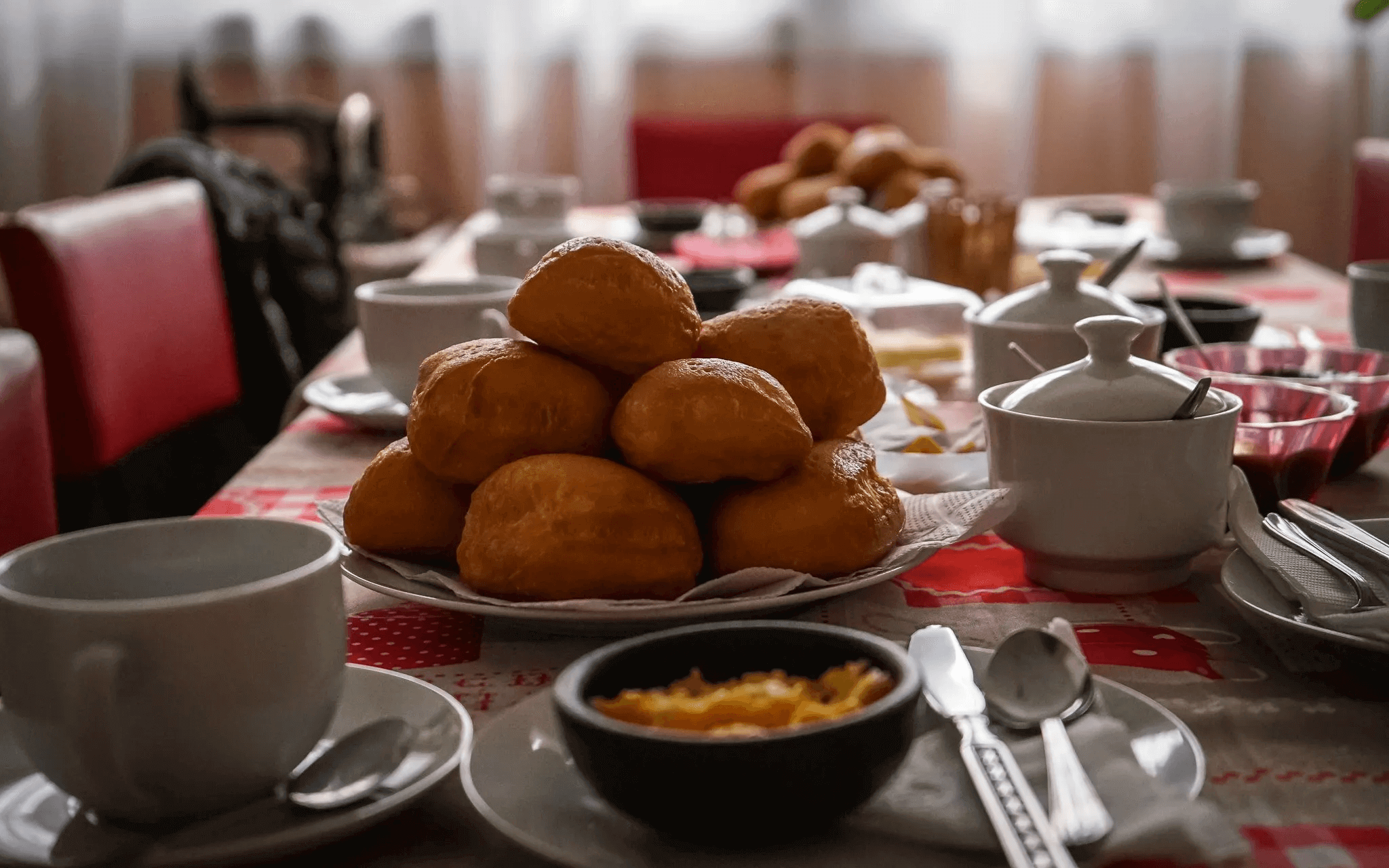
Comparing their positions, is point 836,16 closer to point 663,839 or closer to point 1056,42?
point 1056,42

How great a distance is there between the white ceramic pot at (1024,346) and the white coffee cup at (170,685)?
581 mm

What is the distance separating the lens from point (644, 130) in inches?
114

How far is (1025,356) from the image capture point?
85 cm

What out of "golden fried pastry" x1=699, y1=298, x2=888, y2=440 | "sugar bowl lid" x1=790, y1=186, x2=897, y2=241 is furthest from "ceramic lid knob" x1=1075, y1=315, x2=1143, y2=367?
"sugar bowl lid" x1=790, y1=186, x2=897, y2=241

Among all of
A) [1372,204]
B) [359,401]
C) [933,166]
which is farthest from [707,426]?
[1372,204]

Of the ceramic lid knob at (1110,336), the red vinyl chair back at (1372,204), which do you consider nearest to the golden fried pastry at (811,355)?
the ceramic lid knob at (1110,336)

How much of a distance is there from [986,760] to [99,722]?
0.26 meters

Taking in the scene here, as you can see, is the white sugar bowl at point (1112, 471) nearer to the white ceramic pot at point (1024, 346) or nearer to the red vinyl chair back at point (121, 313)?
the white ceramic pot at point (1024, 346)

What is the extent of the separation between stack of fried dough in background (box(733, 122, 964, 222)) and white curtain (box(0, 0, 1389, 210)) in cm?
142

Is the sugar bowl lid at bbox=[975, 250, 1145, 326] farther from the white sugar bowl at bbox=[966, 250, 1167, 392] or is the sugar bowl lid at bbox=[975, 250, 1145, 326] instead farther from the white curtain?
the white curtain

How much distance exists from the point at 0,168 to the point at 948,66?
2342 mm

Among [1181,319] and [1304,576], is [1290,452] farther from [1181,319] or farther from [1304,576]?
[1181,319]

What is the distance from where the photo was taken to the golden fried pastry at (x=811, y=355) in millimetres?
662

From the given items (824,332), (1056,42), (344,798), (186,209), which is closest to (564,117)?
(1056,42)
